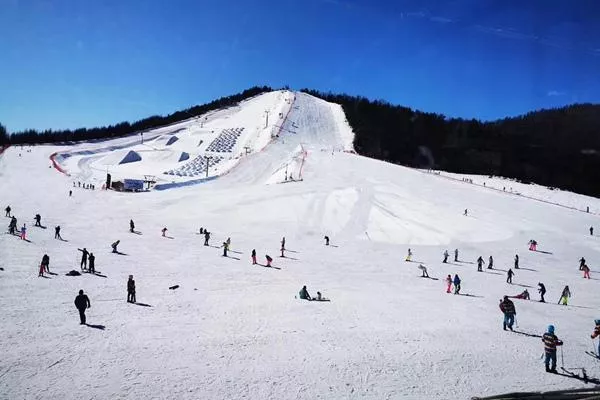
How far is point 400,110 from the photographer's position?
338 ft

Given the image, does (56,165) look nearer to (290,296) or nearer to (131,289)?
(131,289)

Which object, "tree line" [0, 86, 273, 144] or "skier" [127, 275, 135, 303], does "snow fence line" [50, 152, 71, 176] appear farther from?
"skier" [127, 275, 135, 303]

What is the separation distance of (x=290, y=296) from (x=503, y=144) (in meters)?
72.7

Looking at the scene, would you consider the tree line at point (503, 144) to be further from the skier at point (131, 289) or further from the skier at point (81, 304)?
the skier at point (81, 304)

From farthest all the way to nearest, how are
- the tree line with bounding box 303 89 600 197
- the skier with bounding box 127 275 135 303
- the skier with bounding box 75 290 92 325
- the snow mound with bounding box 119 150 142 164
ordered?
the snow mound with bounding box 119 150 142 164 < the tree line with bounding box 303 89 600 197 < the skier with bounding box 127 275 135 303 < the skier with bounding box 75 290 92 325

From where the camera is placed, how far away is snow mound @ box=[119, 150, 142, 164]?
72.8m

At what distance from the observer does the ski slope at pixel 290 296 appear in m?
8.45

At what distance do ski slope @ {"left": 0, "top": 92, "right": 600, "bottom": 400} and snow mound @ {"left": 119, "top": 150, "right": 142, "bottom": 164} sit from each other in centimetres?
2803

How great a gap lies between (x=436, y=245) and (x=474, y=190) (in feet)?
65.7

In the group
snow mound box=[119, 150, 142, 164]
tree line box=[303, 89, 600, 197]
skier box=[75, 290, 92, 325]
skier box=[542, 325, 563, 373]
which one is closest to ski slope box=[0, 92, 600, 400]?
skier box=[75, 290, 92, 325]

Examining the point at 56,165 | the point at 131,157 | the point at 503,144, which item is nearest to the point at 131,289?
the point at 56,165

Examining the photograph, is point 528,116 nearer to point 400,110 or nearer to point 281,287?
point 400,110

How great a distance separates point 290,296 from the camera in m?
15.2

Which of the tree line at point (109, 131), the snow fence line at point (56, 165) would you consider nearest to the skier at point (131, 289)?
the snow fence line at point (56, 165)
